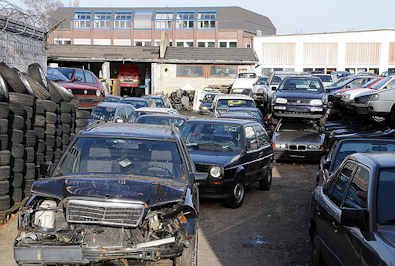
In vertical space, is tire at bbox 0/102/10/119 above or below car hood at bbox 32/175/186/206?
above

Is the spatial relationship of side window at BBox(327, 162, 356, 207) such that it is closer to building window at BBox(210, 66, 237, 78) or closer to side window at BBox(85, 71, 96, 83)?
side window at BBox(85, 71, 96, 83)

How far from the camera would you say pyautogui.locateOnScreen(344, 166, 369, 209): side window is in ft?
16.1

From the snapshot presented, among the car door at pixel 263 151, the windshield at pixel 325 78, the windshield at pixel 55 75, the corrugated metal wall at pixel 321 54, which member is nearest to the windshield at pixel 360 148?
the car door at pixel 263 151

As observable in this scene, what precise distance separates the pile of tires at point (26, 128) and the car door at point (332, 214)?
149 inches

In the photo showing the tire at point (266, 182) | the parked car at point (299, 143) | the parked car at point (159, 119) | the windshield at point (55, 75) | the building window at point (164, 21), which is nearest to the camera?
the tire at point (266, 182)

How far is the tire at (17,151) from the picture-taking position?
8.95 metres

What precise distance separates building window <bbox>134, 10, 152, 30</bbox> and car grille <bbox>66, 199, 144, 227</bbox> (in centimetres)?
6890

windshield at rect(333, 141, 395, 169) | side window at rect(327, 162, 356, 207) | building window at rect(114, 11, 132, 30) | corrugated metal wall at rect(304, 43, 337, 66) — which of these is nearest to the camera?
side window at rect(327, 162, 356, 207)

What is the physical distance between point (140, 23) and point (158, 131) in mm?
67171

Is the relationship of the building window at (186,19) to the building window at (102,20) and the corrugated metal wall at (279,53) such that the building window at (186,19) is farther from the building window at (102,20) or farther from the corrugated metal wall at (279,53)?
the corrugated metal wall at (279,53)

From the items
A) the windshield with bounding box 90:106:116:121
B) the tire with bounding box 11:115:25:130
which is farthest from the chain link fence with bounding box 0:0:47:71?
the tire with bounding box 11:115:25:130

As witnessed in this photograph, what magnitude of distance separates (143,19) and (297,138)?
57320mm

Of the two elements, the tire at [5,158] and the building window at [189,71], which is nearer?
the tire at [5,158]

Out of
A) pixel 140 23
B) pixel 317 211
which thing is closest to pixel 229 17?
pixel 140 23
